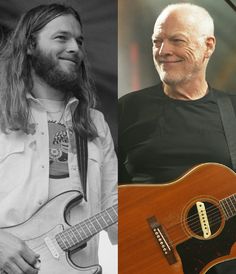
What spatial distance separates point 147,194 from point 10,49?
106cm

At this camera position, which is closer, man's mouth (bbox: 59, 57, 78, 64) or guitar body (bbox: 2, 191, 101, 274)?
guitar body (bbox: 2, 191, 101, 274)

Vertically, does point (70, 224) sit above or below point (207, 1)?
below

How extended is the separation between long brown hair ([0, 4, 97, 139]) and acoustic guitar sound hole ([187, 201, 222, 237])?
664 mm

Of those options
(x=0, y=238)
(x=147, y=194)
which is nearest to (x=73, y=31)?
(x=147, y=194)

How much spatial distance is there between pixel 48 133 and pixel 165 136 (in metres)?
0.62

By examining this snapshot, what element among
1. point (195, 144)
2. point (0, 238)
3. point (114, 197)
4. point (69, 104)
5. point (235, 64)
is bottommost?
point (0, 238)

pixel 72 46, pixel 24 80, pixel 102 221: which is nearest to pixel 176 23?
pixel 72 46

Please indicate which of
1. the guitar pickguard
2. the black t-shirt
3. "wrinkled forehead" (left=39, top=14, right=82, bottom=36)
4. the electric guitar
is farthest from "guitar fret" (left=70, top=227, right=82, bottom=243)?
"wrinkled forehead" (left=39, top=14, right=82, bottom=36)

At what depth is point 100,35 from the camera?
10.0 ft

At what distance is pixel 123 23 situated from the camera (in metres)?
3.06

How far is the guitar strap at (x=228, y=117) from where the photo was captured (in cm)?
298

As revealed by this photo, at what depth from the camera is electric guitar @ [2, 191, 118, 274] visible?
2785mm

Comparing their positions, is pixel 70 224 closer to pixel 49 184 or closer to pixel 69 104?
pixel 49 184

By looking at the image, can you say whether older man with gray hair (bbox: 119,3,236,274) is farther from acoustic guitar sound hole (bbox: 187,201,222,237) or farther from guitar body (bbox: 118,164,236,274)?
acoustic guitar sound hole (bbox: 187,201,222,237)
